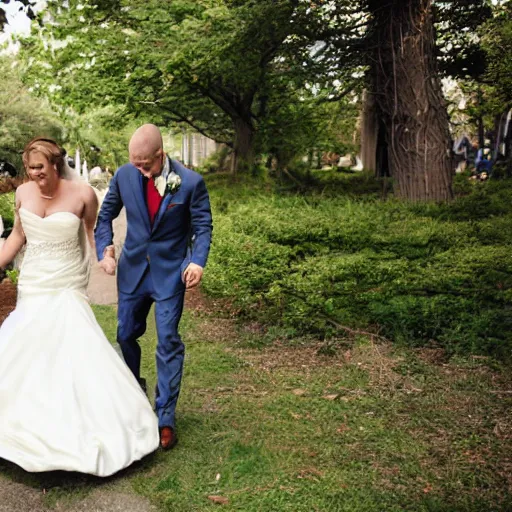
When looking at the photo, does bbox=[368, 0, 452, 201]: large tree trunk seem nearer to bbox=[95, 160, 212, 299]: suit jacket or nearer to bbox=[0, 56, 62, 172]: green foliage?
bbox=[95, 160, 212, 299]: suit jacket

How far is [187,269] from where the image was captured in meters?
4.70

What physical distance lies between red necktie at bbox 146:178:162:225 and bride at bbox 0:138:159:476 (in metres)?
0.44

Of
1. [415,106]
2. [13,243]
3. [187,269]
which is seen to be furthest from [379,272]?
[415,106]

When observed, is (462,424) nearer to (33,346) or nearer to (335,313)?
(335,313)

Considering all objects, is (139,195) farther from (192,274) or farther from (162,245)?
(192,274)

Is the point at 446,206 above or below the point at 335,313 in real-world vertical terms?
above

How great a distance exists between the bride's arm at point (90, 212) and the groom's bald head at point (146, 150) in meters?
0.48

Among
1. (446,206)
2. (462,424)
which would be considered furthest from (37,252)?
(446,206)

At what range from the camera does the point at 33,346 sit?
4.50 metres

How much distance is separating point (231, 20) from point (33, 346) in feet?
31.7

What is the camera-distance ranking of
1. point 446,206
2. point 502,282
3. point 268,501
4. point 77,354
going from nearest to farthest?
point 268,501, point 77,354, point 502,282, point 446,206

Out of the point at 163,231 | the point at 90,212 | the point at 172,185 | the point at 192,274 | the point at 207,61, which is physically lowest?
the point at 192,274

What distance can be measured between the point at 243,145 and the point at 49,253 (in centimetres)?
1296

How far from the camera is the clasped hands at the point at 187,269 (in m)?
4.64
